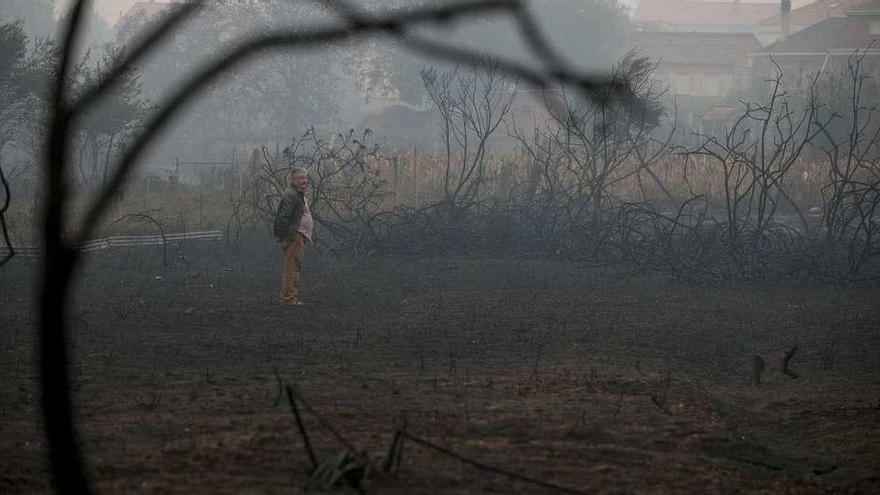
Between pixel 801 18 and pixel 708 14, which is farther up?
pixel 708 14

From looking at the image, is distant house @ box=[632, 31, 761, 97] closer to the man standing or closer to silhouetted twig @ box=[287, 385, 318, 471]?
the man standing

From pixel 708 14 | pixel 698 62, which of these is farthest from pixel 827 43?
pixel 708 14

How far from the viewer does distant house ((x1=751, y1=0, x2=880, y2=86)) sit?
193 feet

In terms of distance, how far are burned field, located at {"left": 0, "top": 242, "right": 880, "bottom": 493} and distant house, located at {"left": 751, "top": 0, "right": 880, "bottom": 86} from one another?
47.0 meters

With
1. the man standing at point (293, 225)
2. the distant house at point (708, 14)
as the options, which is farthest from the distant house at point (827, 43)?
the distant house at point (708, 14)

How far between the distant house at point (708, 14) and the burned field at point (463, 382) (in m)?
119

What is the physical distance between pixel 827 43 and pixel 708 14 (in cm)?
7740

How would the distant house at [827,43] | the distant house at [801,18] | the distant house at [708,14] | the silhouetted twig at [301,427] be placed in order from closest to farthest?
the silhouetted twig at [301,427], the distant house at [827,43], the distant house at [801,18], the distant house at [708,14]

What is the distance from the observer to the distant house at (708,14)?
13075 centimetres

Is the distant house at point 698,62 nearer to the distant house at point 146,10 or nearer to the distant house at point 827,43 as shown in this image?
the distant house at point 827,43

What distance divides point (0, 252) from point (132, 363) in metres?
9.30

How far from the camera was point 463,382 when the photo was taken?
8.45m

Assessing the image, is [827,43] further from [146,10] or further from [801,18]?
[146,10]

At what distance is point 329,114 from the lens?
5978cm
